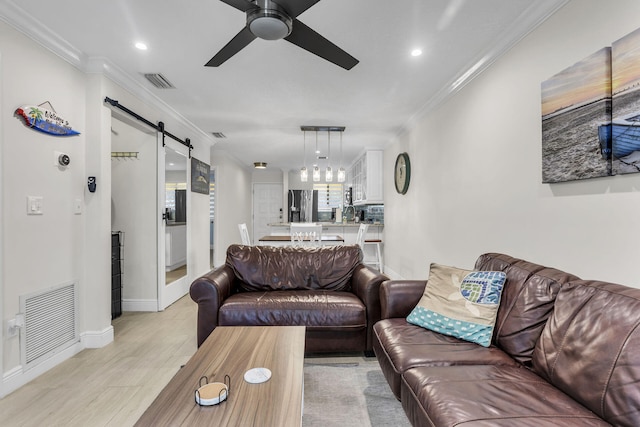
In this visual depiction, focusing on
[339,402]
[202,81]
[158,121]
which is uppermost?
[202,81]

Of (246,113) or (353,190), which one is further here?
(353,190)

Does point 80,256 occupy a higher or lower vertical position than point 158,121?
lower

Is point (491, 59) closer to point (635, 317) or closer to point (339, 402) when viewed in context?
point (635, 317)

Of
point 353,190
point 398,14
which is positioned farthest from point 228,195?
point 398,14

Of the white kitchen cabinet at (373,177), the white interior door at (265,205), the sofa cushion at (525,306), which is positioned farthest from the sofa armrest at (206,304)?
the white interior door at (265,205)

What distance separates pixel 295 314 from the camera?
239cm

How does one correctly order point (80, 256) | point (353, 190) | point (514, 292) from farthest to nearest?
1. point (353, 190)
2. point (80, 256)
3. point (514, 292)

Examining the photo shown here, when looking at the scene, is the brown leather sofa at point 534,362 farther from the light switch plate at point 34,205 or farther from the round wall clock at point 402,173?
the round wall clock at point 402,173

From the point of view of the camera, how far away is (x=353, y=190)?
25.5ft

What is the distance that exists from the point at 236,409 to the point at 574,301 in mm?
1492

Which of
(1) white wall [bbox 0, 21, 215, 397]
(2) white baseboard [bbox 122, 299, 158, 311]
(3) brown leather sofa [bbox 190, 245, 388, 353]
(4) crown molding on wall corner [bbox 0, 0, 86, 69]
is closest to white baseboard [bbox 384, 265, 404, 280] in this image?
(3) brown leather sofa [bbox 190, 245, 388, 353]

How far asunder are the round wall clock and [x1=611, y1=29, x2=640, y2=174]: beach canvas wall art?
10.0 feet

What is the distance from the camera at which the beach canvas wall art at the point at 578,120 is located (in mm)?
1528

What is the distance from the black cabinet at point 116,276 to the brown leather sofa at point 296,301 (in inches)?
57.3
